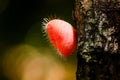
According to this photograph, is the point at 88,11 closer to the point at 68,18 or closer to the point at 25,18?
the point at 68,18

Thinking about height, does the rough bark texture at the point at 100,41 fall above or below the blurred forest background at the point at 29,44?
above

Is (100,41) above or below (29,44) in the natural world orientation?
above

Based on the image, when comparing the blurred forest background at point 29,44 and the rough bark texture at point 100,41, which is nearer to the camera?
the rough bark texture at point 100,41

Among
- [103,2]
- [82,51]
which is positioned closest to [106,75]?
[82,51]

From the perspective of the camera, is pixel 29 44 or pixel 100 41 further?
pixel 29 44
